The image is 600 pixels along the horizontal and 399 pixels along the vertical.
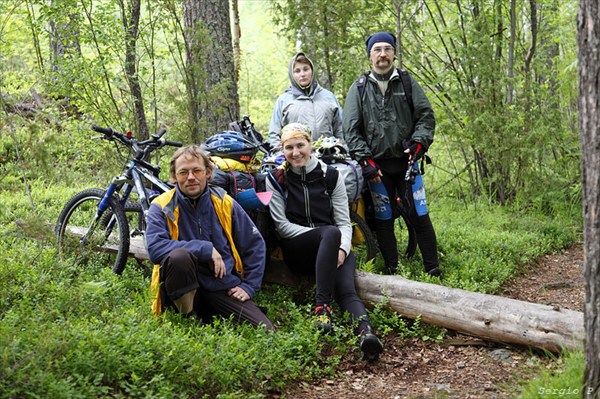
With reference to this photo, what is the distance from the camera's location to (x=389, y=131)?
637 centimetres

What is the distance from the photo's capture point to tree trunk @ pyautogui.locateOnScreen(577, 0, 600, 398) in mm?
3074

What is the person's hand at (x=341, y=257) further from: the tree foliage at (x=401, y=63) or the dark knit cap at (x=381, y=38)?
the tree foliage at (x=401, y=63)

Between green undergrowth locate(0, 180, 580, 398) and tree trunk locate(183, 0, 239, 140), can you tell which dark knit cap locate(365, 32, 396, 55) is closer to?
tree trunk locate(183, 0, 239, 140)

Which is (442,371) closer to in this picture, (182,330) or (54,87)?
(182,330)

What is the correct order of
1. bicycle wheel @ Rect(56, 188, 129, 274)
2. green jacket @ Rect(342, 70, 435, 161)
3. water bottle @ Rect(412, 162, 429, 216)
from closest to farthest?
bicycle wheel @ Rect(56, 188, 129, 274)
green jacket @ Rect(342, 70, 435, 161)
water bottle @ Rect(412, 162, 429, 216)

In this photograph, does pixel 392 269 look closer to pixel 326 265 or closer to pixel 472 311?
pixel 326 265

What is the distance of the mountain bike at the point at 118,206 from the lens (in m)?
5.92

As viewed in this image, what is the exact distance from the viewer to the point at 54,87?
7.94m

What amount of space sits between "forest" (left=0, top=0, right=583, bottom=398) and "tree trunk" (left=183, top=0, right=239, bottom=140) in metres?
0.02

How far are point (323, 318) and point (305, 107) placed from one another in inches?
102

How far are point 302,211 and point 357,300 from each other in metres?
0.99

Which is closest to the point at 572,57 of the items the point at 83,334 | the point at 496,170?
the point at 496,170

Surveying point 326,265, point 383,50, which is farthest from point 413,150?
point 326,265

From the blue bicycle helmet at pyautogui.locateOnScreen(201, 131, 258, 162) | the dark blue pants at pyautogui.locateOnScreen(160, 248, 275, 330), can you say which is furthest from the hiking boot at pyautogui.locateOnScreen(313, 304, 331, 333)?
the blue bicycle helmet at pyautogui.locateOnScreen(201, 131, 258, 162)
